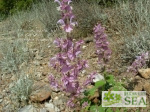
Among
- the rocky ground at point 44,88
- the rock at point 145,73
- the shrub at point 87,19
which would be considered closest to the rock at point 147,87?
the rocky ground at point 44,88

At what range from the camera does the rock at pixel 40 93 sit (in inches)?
110

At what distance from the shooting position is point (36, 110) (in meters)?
2.65

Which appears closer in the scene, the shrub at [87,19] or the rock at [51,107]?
the rock at [51,107]

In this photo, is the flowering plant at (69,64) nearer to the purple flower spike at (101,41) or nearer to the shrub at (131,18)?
the purple flower spike at (101,41)

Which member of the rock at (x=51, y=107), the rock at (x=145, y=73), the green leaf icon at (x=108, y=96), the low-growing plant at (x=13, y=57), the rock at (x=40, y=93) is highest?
the low-growing plant at (x=13, y=57)

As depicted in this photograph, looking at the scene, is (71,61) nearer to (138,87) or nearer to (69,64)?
(69,64)

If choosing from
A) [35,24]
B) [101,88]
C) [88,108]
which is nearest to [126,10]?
[101,88]

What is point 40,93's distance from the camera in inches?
Answer: 110

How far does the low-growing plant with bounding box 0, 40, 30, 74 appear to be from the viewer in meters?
3.64

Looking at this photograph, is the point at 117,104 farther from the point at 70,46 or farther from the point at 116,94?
the point at 70,46

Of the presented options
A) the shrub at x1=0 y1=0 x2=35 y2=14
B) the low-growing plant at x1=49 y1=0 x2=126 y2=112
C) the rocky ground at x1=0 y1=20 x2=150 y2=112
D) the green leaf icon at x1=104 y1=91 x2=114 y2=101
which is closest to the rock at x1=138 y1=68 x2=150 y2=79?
the rocky ground at x1=0 y1=20 x2=150 y2=112

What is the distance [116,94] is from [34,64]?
1.86 metres

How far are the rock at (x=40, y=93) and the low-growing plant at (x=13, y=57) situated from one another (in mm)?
793

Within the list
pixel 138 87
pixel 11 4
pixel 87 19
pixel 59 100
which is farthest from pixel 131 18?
pixel 11 4
